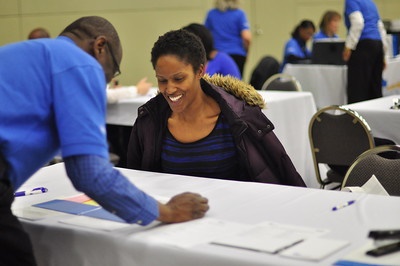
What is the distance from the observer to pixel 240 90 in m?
3.15

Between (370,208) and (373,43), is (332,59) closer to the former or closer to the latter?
(373,43)

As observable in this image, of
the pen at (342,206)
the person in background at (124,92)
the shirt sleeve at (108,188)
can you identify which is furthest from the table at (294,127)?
the shirt sleeve at (108,188)

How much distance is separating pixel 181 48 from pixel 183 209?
954mm

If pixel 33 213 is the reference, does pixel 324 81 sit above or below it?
below

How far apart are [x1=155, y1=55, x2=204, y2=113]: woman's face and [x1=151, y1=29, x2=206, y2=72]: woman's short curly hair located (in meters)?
0.02

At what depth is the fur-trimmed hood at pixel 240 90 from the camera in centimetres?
312

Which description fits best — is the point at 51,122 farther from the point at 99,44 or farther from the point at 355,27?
the point at 355,27

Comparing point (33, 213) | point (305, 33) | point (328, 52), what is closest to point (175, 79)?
point (33, 213)

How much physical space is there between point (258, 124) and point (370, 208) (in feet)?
2.94

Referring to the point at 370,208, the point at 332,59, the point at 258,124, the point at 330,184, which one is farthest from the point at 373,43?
the point at 370,208

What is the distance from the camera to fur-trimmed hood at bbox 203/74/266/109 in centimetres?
312

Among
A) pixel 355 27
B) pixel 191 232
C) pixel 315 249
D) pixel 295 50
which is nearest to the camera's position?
pixel 315 249

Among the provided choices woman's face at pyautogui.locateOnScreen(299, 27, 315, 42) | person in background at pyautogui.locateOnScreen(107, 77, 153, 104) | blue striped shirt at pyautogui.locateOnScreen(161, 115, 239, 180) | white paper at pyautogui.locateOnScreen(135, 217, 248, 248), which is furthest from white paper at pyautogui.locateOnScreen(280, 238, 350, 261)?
woman's face at pyautogui.locateOnScreen(299, 27, 315, 42)

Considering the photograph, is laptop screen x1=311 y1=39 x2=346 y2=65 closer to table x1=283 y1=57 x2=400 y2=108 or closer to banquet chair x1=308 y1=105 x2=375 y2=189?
table x1=283 y1=57 x2=400 y2=108
